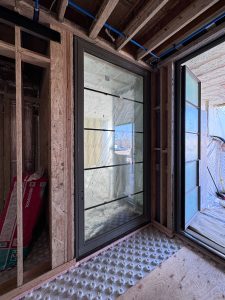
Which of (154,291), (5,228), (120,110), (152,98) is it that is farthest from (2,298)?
(152,98)

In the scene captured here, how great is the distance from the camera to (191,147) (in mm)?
2535

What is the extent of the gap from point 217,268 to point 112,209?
134 centimetres

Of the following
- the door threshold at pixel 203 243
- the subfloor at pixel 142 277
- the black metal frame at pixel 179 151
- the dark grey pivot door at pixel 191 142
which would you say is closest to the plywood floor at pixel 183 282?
the subfloor at pixel 142 277

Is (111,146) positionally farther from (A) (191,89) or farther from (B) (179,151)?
(A) (191,89)

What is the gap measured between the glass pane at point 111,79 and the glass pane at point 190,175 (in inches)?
53.5

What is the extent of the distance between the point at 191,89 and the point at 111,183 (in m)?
2.02

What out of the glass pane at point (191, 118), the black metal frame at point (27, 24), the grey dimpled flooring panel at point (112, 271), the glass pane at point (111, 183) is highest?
the black metal frame at point (27, 24)

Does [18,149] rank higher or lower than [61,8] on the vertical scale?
lower

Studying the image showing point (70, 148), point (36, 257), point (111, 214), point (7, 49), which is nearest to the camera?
point (7, 49)

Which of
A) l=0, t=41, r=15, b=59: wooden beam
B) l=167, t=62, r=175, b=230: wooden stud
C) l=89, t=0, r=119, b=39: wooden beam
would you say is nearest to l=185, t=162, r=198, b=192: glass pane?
l=167, t=62, r=175, b=230: wooden stud

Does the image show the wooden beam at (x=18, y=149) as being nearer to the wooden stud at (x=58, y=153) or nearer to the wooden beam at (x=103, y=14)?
the wooden stud at (x=58, y=153)

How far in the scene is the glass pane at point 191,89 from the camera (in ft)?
7.58

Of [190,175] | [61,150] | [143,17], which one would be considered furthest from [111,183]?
[143,17]

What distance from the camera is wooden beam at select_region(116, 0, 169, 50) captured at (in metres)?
1.36
